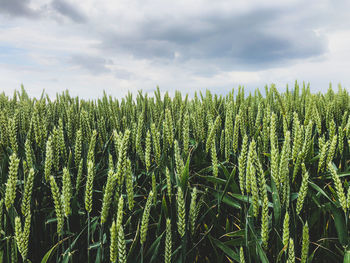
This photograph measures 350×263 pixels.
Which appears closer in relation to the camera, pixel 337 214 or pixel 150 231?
pixel 337 214

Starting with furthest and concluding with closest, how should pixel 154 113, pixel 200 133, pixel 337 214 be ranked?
1. pixel 154 113
2. pixel 200 133
3. pixel 337 214

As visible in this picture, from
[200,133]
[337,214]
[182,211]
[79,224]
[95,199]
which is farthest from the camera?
[200,133]

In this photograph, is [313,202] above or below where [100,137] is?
below

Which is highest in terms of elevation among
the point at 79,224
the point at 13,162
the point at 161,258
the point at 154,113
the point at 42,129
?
the point at 154,113

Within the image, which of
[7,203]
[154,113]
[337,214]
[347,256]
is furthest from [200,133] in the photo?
[7,203]

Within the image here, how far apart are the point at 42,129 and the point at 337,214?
1366mm

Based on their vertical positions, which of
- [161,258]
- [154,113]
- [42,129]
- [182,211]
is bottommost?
Answer: [161,258]

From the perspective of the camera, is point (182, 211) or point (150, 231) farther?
point (150, 231)

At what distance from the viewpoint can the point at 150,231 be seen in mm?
1216

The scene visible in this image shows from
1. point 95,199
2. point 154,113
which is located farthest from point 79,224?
point 154,113

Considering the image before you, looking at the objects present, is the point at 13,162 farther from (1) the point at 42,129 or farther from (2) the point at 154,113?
(2) the point at 154,113

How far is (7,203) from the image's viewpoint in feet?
2.97

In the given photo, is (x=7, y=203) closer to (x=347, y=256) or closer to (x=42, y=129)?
(x=42, y=129)

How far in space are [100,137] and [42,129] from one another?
0.37m
